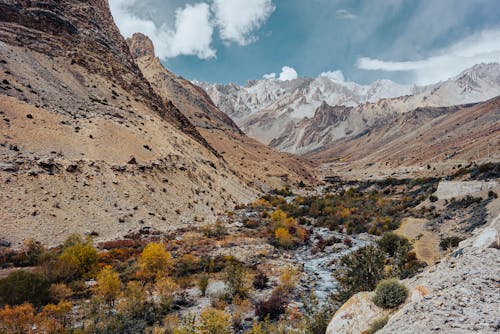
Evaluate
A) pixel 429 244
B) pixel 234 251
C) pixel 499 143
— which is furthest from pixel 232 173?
pixel 499 143

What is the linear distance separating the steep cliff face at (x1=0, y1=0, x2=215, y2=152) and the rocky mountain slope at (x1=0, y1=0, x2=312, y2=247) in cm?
A: 20

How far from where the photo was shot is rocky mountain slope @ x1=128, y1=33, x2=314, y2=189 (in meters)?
73.8

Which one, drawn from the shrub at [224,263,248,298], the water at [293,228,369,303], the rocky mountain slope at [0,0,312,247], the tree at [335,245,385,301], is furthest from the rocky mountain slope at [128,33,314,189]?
the tree at [335,245,385,301]

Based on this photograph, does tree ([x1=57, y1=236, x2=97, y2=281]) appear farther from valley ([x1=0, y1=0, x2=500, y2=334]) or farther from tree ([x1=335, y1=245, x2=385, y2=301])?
tree ([x1=335, y1=245, x2=385, y2=301])

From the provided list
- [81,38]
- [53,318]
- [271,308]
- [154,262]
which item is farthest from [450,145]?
[53,318]

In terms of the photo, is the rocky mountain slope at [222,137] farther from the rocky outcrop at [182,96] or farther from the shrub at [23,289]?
the shrub at [23,289]

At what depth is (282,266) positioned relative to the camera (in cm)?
2159

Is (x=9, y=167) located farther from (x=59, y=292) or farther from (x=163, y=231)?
(x=59, y=292)

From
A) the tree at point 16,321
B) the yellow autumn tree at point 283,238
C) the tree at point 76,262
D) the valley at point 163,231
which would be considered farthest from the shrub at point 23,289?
the yellow autumn tree at point 283,238

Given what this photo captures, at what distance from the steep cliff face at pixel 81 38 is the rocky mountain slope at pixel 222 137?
9.94 m

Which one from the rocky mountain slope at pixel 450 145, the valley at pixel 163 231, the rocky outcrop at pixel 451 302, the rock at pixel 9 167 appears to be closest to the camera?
the rocky outcrop at pixel 451 302

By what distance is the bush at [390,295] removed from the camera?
8352mm

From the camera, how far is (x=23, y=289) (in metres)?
13.5

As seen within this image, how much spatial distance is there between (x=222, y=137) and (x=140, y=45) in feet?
243
